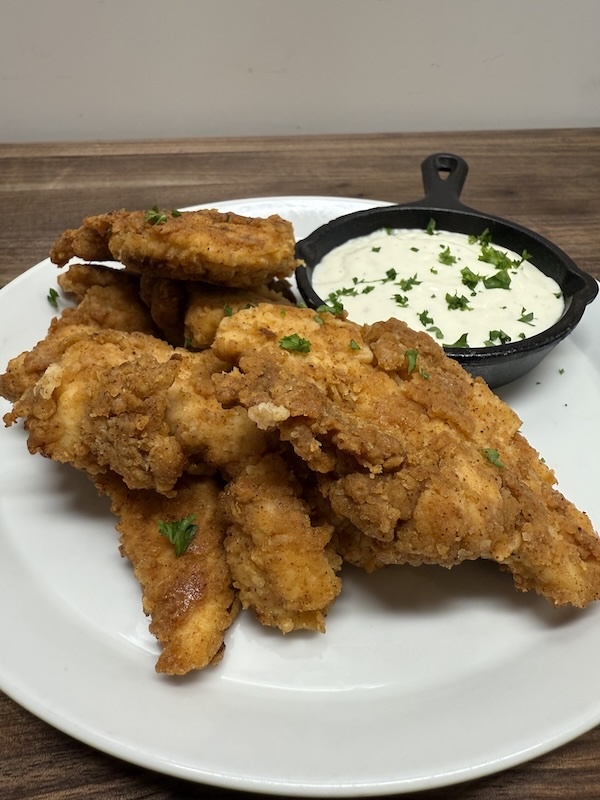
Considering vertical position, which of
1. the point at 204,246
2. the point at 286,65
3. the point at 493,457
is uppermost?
the point at 286,65

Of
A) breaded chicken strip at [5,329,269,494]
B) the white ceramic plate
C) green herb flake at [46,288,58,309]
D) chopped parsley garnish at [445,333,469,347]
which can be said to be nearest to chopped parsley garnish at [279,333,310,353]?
breaded chicken strip at [5,329,269,494]

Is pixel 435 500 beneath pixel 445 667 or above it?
above

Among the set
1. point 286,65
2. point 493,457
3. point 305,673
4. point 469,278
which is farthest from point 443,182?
point 305,673

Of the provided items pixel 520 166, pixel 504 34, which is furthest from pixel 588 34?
pixel 520 166

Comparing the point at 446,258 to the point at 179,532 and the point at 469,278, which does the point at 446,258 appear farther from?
the point at 179,532

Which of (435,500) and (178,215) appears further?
(178,215)

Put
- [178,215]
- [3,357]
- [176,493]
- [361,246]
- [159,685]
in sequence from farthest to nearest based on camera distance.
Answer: [361,246]
[3,357]
[178,215]
[176,493]
[159,685]

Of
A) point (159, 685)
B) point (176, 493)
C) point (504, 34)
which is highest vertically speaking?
point (504, 34)

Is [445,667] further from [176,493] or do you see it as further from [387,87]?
[387,87]
